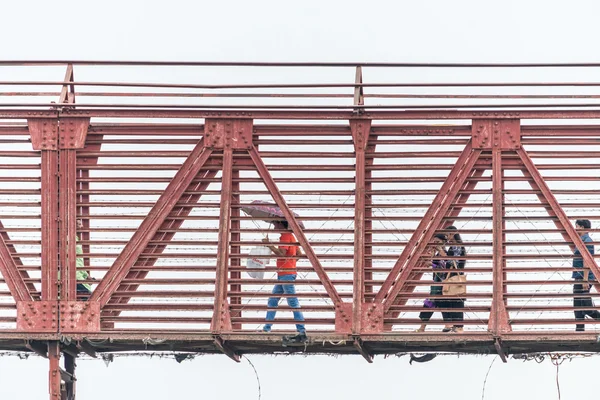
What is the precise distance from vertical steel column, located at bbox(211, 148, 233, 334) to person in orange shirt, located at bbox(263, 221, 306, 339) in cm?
71

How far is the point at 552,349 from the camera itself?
26031mm

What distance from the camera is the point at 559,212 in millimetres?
25344

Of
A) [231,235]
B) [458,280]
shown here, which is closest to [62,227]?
[231,235]

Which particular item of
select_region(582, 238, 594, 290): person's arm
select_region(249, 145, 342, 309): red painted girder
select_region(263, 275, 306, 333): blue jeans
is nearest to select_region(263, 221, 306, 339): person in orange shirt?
select_region(263, 275, 306, 333): blue jeans

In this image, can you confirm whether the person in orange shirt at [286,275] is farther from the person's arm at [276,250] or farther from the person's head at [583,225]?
the person's head at [583,225]

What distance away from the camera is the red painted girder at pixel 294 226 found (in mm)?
25359

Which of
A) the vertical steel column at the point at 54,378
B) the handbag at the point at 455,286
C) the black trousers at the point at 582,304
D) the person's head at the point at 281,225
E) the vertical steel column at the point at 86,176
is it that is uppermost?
the vertical steel column at the point at 86,176

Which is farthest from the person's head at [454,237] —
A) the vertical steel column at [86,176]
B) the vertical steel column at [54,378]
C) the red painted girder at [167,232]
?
the vertical steel column at [54,378]

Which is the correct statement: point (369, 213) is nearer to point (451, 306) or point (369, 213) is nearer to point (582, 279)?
point (451, 306)

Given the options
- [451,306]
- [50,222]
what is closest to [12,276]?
[50,222]

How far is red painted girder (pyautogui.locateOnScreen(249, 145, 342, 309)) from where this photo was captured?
25.4 meters

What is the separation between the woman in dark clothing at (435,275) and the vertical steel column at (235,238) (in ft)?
10.4

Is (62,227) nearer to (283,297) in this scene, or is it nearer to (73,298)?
(73,298)

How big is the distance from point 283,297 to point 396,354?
9.04 ft
